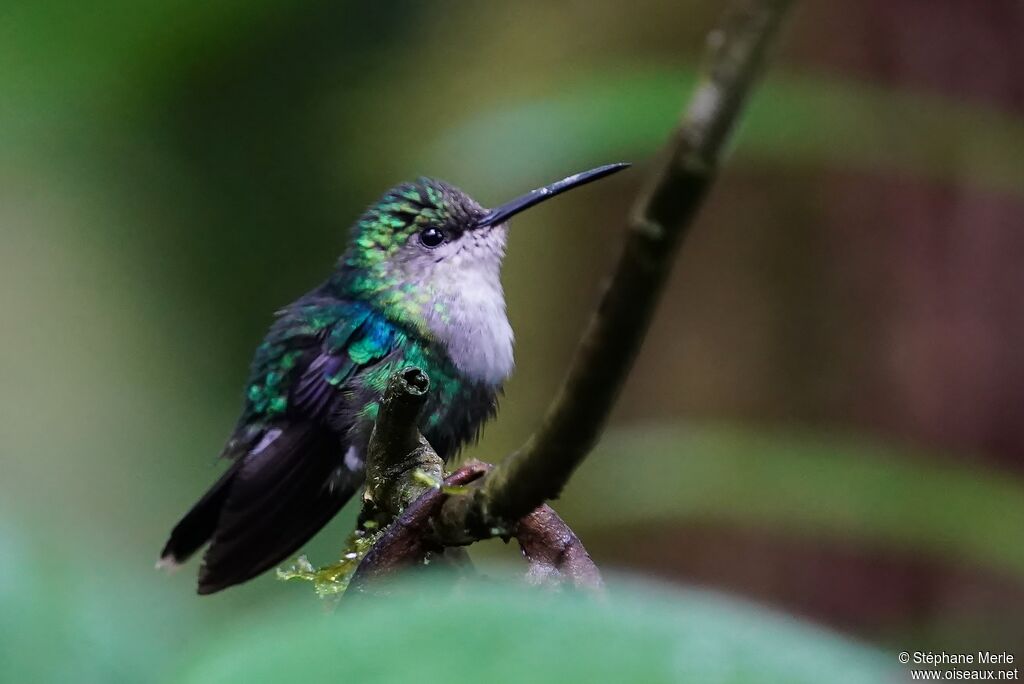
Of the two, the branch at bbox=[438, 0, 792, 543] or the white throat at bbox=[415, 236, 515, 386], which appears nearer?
the branch at bbox=[438, 0, 792, 543]

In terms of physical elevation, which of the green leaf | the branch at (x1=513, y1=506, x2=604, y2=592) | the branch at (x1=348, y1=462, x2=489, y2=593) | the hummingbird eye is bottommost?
the hummingbird eye

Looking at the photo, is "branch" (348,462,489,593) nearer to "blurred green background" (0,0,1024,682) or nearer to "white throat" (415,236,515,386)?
"blurred green background" (0,0,1024,682)

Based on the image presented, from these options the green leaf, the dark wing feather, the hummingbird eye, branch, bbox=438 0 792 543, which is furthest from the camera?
the hummingbird eye

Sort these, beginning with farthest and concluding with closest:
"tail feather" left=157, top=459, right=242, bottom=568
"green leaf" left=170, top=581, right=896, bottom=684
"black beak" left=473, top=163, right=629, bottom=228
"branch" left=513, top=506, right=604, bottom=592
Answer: "tail feather" left=157, top=459, right=242, bottom=568 < "black beak" left=473, top=163, right=629, bottom=228 < "branch" left=513, top=506, right=604, bottom=592 < "green leaf" left=170, top=581, right=896, bottom=684

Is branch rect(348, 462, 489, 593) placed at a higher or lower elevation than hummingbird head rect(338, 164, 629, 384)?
higher

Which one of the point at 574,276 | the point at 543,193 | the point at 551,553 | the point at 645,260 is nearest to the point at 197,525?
the point at 543,193

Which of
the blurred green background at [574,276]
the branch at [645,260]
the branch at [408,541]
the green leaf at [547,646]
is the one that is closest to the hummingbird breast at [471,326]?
the blurred green background at [574,276]

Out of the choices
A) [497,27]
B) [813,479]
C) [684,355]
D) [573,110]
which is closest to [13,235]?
[497,27]

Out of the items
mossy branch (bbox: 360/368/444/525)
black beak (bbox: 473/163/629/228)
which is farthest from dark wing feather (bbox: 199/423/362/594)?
mossy branch (bbox: 360/368/444/525)

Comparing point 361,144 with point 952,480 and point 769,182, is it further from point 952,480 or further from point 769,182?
point 952,480
